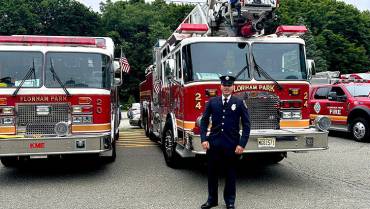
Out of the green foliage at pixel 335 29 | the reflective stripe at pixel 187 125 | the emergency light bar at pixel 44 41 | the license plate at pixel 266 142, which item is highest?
the green foliage at pixel 335 29

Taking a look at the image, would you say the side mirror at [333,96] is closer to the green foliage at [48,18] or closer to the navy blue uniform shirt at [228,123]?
the navy blue uniform shirt at [228,123]

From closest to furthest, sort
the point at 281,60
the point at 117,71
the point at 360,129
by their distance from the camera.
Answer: the point at 281,60 → the point at 117,71 → the point at 360,129

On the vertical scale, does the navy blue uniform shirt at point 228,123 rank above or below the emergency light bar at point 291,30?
below

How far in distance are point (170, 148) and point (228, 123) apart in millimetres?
3324

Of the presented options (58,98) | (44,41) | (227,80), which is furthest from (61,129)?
(227,80)

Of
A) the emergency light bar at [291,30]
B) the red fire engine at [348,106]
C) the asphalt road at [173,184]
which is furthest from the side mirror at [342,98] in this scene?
the emergency light bar at [291,30]

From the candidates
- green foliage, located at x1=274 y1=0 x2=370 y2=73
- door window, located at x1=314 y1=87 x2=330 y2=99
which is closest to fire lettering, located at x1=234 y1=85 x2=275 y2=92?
door window, located at x1=314 y1=87 x2=330 y2=99

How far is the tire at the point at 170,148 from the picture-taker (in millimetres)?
9023

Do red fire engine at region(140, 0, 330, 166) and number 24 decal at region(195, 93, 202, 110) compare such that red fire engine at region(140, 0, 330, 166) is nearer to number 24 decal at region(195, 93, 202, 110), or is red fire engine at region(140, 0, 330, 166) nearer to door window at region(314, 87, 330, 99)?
number 24 decal at region(195, 93, 202, 110)

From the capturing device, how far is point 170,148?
9227mm

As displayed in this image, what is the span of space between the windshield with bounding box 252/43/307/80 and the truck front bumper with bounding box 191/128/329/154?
1.16m

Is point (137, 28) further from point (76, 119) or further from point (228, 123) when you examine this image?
point (228, 123)

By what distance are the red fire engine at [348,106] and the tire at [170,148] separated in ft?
22.2

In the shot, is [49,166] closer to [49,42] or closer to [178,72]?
[49,42]
